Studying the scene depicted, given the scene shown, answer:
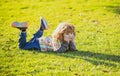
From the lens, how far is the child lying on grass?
977cm

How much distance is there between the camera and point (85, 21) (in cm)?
→ 1581

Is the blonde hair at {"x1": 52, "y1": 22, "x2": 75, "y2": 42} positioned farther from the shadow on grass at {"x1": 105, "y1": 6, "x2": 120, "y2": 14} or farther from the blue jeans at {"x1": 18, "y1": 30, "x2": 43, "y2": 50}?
the shadow on grass at {"x1": 105, "y1": 6, "x2": 120, "y2": 14}

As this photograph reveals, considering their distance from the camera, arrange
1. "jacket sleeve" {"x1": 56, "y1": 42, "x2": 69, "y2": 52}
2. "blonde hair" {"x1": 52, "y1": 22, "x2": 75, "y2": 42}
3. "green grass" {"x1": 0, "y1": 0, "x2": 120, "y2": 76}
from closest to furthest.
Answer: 1. "green grass" {"x1": 0, "y1": 0, "x2": 120, "y2": 76}
2. "blonde hair" {"x1": 52, "y1": 22, "x2": 75, "y2": 42}
3. "jacket sleeve" {"x1": 56, "y1": 42, "x2": 69, "y2": 52}

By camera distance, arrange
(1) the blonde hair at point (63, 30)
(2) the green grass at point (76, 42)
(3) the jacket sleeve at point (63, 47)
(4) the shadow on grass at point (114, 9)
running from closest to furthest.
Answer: (2) the green grass at point (76, 42)
(1) the blonde hair at point (63, 30)
(3) the jacket sleeve at point (63, 47)
(4) the shadow on grass at point (114, 9)

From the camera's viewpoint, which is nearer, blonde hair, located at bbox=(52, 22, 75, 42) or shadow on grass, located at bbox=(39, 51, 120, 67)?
shadow on grass, located at bbox=(39, 51, 120, 67)

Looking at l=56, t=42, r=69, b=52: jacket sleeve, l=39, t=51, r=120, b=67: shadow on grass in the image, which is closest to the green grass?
l=39, t=51, r=120, b=67: shadow on grass

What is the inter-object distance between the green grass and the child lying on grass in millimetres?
260

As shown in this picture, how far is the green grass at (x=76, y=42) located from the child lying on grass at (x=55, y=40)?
26 centimetres

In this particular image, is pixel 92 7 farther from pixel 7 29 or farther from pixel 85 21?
pixel 7 29

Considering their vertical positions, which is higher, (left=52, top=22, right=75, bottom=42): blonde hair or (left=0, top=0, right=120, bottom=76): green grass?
(left=52, top=22, right=75, bottom=42): blonde hair

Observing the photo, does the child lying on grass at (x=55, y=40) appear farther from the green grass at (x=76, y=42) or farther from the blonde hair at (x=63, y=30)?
the green grass at (x=76, y=42)

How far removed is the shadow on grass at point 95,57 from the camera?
8938 millimetres

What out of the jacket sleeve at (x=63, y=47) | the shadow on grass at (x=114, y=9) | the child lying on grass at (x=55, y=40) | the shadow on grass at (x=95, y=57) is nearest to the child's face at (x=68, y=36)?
the child lying on grass at (x=55, y=40)

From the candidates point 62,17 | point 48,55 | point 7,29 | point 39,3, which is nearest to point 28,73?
point 48,55
